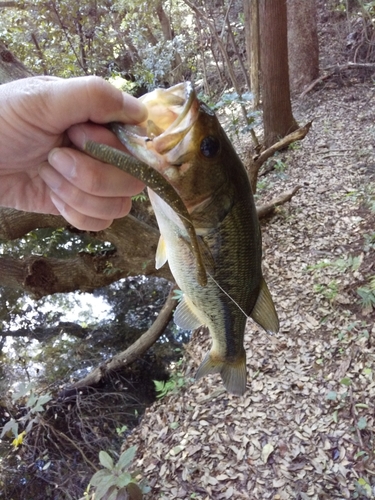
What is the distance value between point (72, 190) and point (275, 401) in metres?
2.64

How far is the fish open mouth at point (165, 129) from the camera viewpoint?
115 centimetres

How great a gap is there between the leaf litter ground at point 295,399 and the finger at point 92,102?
2.67 m

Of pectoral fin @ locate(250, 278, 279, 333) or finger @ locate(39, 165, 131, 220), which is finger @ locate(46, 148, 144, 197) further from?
pectoral fin @ locate(250, 278, 279, 333)

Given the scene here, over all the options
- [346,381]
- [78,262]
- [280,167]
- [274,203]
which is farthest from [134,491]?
[280,167]

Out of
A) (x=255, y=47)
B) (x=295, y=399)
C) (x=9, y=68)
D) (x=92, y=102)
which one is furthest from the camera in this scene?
(x=255, y=47)

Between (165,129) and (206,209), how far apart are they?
0.99 ft

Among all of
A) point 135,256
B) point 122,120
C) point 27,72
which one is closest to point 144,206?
point 135,256

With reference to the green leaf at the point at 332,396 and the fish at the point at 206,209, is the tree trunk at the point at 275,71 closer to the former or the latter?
the green leaf at the point at 332,396

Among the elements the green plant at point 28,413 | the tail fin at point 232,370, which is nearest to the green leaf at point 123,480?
the green plant at point 28,413

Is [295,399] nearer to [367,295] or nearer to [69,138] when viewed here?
[367,295]

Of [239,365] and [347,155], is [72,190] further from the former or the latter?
[347,155]

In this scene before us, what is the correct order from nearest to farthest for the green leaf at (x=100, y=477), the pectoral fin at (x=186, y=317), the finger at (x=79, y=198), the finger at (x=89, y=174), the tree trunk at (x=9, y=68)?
the finger at (x=89, y=174) < the finger at (x=79, y=198) < the pectoral fin at (x=186, y=317) < the green leaf at (x=100, y=477) < the tree trunk at (x=9, y=68)

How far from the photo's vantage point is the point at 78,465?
4.19 meters

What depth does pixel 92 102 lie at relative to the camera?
3.88 feet
